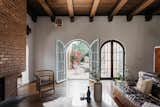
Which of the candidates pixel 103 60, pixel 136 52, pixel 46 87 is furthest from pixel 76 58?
pixel 46 87

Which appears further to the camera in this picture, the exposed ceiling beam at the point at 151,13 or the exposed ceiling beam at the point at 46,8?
the exposed ceiling beam at the point at 151,13

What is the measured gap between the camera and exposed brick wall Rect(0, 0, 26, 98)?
3.47 metres

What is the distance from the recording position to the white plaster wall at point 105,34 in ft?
30.2

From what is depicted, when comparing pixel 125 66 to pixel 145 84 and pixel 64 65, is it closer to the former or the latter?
pixel 64 65

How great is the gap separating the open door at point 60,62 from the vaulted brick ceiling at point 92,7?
1.46 meters

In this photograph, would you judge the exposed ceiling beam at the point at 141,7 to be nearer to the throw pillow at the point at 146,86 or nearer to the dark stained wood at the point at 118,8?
the dark stained wood at the point at 118,8

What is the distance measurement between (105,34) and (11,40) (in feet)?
19.7

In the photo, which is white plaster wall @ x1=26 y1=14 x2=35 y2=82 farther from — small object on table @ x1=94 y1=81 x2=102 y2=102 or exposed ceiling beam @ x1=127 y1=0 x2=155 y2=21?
small object on table @ x1=94 y1=81 x2=102 y2=102

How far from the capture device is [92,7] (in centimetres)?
777

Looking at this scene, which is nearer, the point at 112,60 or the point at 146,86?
the point at 146,86

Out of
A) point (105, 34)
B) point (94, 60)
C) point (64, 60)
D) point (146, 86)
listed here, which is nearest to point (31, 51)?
point (64, 60)

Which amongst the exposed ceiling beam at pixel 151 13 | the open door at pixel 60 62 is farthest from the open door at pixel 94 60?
the exposed ceiling beam at pixel 151 13

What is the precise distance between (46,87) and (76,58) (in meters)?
8.55

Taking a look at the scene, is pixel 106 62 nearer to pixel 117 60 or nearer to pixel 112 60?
pixel 112 60
